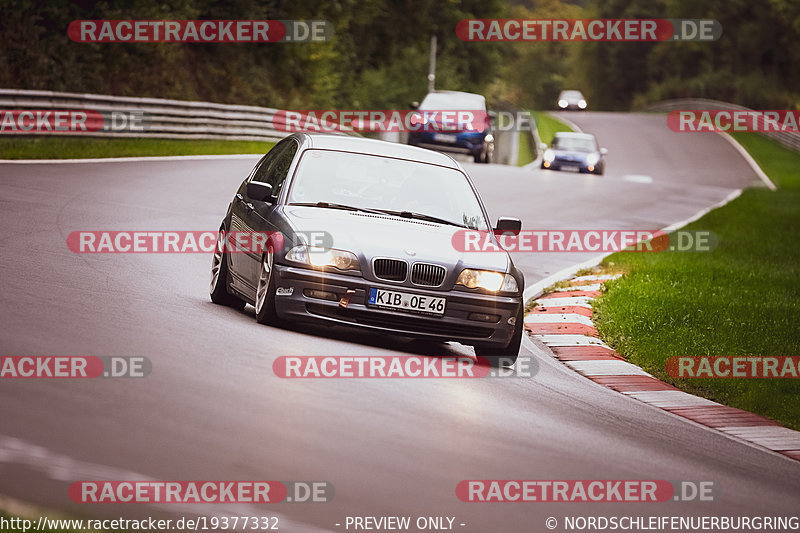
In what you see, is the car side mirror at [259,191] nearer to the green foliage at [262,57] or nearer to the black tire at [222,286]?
the black tire at [222,286]

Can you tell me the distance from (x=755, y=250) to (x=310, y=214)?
1296cm

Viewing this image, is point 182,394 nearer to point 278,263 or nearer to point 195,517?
point 195,517

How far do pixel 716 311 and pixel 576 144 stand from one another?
28.7 m

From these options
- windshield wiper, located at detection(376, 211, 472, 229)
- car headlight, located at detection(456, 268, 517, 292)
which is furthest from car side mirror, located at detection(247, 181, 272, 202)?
car headlight, located at detection(456, 268, 517, 292)

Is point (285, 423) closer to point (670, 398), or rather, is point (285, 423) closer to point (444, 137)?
point (670, 398)

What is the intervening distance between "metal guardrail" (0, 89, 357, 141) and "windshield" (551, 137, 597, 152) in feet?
28.4

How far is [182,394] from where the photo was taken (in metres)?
7.22

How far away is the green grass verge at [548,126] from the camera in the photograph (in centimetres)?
5838

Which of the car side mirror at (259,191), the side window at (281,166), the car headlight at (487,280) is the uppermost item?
the side window at (281,166)

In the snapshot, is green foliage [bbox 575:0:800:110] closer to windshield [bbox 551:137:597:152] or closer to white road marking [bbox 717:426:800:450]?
windshield [bbox 551:137:597:152]

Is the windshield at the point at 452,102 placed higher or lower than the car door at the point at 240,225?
higher

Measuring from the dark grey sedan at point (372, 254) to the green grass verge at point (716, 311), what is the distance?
1793 millimetres

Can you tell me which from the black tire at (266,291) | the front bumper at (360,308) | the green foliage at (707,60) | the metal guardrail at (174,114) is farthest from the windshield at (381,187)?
the green foliage at (707,60)

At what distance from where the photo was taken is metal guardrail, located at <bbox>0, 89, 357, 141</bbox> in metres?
26.0
